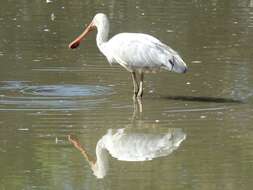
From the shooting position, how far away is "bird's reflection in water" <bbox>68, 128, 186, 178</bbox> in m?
9.93

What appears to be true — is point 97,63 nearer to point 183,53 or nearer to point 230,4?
point 183,53

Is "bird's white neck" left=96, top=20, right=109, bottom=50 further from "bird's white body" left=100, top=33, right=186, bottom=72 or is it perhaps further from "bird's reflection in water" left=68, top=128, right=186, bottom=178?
"bird's reflection in water" left=68, top=128, right=186, bottom=178

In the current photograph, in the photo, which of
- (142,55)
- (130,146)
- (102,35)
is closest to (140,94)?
(142,55)

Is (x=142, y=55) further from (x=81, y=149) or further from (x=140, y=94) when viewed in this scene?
(x=81, y=149)

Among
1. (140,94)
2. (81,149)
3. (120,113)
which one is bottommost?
(140,94)

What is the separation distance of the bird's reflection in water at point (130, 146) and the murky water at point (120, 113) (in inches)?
0.4

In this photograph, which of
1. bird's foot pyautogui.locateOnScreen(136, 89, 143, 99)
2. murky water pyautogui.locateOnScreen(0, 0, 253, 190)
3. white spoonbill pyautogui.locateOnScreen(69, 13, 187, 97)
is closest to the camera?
murky water pyautogui.locateOnScreen(0, 0, 253, 190)

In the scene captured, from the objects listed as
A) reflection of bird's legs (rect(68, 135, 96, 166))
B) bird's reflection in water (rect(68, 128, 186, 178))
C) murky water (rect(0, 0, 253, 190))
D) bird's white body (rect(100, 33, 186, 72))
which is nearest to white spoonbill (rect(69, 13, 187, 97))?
bird's white body (rect(100, 33, 186, 72))

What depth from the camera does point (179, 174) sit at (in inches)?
373

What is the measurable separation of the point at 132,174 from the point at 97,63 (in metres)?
6.32

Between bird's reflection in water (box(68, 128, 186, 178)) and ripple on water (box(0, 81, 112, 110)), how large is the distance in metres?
1.41

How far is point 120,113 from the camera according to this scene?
1220 centimetres

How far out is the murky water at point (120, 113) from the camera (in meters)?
9.46

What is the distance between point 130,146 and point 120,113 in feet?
5.82
